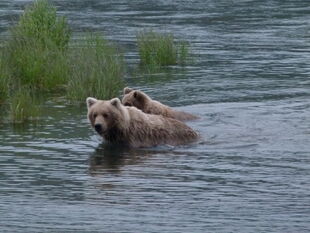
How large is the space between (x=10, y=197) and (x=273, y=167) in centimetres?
372

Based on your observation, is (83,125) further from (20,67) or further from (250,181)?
(250,181)

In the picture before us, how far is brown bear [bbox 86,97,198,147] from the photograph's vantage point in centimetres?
1630

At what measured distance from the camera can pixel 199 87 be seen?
22.5 m

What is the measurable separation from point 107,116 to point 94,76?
4331mm

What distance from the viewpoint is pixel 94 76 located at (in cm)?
2055

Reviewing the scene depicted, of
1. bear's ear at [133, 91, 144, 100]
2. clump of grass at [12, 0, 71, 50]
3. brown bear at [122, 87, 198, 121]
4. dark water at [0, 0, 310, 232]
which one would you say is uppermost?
clump of grass at [12, 0, 71, 50]

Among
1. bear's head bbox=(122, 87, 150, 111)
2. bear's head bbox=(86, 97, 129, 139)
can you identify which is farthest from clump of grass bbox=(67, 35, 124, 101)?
bear's head bbox=(86, 97, 129, 139)

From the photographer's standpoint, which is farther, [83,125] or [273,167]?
[83,125]

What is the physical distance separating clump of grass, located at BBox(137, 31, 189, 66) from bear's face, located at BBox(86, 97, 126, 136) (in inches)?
369

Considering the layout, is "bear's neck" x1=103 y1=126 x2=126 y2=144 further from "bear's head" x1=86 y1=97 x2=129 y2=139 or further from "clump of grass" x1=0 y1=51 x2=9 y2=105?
"clump of grass" x1=0 y1=51 x2=9 y2=105

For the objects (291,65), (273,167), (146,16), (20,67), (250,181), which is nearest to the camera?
(250,181)

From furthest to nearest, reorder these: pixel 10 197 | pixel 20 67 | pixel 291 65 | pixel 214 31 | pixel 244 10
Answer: pixel 244 10, pixel 214 31, pixel 291 65, pixel 20 67, pixel 10 197

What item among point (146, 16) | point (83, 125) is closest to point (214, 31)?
point (146, 16)

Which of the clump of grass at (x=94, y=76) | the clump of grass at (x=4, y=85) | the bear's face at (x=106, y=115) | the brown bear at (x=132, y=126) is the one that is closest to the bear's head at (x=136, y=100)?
the brown bear at (x=132, y=126)
